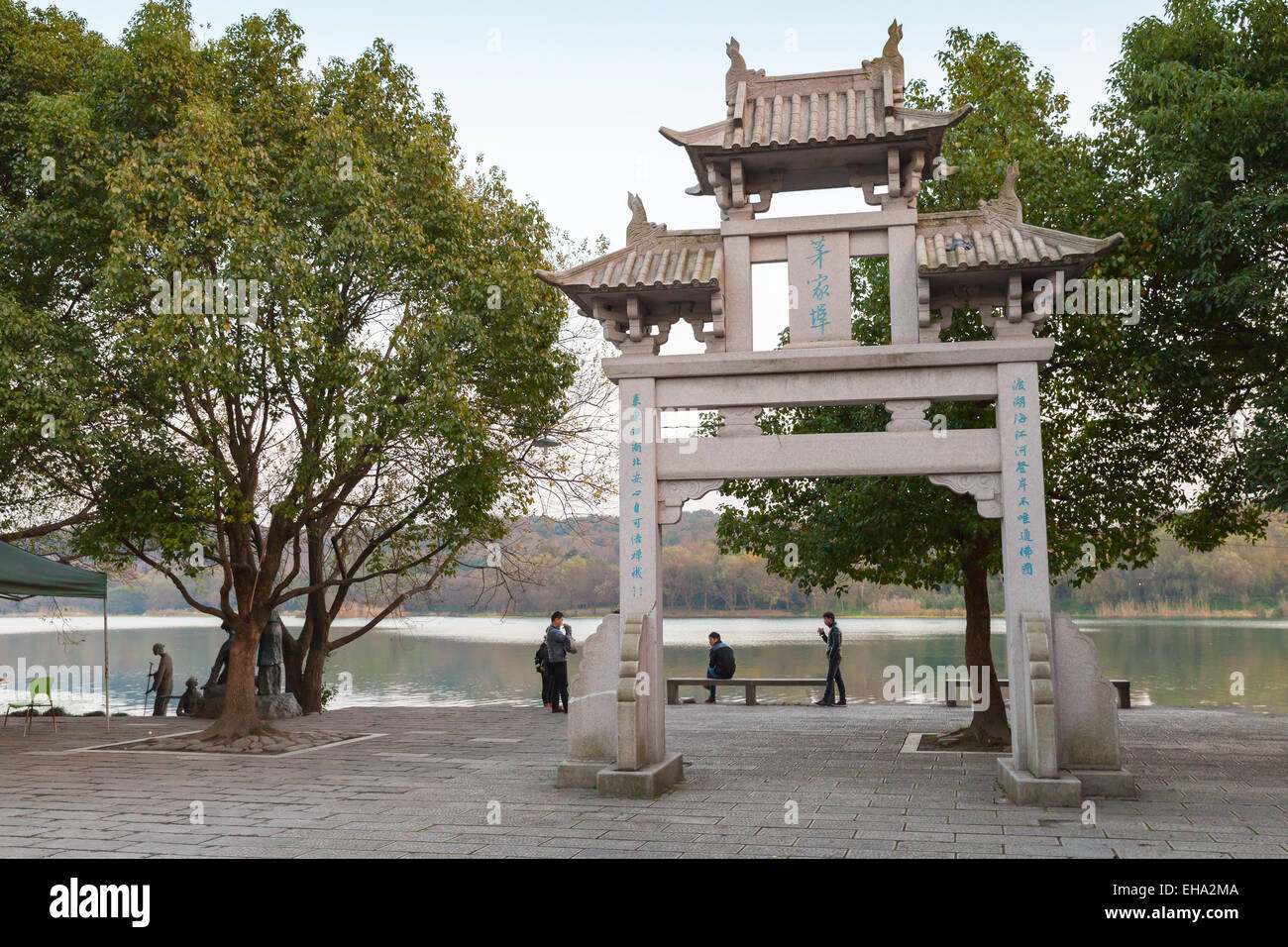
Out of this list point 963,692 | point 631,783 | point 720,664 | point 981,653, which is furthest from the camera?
point 720,664

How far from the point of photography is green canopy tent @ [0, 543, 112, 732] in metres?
9.51

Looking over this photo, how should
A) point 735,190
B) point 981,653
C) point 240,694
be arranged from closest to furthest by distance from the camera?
1. point 735,190
2. point 981,653
3. point 240,694

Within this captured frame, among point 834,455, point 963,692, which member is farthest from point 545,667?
point 834,455

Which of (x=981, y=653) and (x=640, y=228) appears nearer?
(x=640, y=228)

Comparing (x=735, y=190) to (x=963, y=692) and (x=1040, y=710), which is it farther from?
(x=963, y=692)

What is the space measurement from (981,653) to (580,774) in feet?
16.5

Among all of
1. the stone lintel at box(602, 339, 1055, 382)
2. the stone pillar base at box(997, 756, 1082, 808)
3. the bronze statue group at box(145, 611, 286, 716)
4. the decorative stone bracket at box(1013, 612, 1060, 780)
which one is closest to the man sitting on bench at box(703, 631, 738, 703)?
the bronze statue group at box(145, 611, 286, 716)

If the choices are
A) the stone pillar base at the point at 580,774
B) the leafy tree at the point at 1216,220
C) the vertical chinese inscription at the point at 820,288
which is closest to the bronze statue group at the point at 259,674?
the stone pillar base at the point at 580,774

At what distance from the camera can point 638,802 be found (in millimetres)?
7277

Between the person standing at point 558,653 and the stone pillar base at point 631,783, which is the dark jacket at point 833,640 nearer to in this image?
the person standing at point 558,653

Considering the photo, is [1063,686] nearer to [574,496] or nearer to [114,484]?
[574,496]

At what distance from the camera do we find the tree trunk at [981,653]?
403 inches

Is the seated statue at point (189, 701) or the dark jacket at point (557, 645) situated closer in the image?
the dark jacket at point (557, 645)

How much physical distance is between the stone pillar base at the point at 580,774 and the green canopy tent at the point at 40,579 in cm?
572
